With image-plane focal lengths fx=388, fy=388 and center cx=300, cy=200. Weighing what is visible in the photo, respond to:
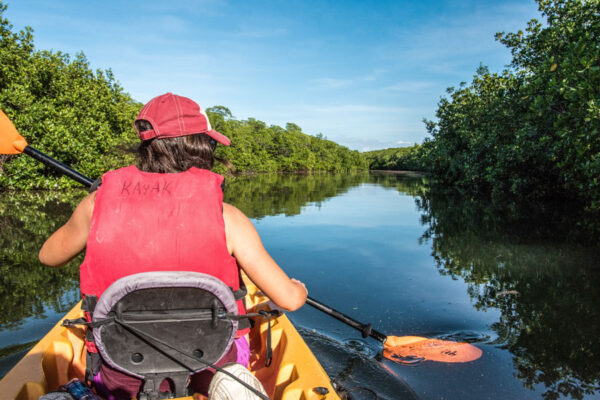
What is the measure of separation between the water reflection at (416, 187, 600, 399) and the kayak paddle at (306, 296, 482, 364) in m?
0.45

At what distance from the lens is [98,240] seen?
4.58 feet

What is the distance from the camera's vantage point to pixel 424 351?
373 cm

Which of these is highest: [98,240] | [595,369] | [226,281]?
[98,240]

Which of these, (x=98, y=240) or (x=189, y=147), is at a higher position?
(x=189, y=147)

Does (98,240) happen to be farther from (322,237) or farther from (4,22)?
(4,22)

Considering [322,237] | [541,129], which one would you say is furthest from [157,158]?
[541,129]

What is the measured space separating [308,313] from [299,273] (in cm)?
168

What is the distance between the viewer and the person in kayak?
4.64ft

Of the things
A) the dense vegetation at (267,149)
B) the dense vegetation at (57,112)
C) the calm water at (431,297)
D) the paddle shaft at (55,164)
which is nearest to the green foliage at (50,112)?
the dense vegetation at (57,112)

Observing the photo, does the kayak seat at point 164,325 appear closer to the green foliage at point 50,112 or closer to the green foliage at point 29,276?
the green foliage at point 29,276

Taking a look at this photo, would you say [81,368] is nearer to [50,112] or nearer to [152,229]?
[152,229]

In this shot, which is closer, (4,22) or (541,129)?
(541,129)

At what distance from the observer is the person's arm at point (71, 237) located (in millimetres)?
1512

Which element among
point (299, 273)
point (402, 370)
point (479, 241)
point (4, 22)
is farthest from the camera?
point (4, 22)
